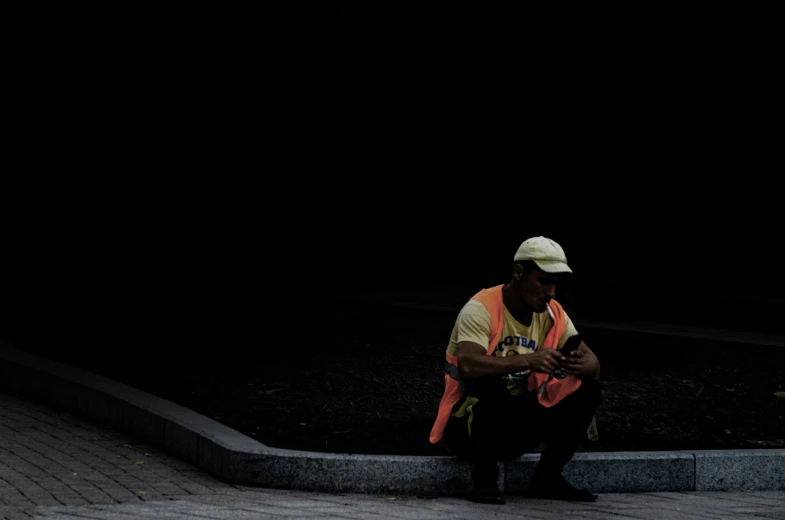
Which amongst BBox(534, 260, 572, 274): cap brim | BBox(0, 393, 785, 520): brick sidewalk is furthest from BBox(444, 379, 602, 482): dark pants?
BBox(534, 260, 572, 274): cap brim

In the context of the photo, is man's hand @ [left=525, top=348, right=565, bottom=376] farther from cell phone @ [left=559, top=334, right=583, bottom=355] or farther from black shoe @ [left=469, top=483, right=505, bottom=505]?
black shoe @ [left=469, top=483, right=505, bottom=505]

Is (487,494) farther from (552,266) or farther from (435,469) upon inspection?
(552,266)

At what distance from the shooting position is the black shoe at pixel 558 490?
6.32 metres

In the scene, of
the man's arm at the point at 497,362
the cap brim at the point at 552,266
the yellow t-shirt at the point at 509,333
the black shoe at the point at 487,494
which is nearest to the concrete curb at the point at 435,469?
the black shoe at the point at 487,494

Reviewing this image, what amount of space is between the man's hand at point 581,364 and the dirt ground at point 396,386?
9.9 inches

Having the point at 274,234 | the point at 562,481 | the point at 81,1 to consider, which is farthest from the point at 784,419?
the point at 81,1

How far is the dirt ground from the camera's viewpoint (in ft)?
24.9

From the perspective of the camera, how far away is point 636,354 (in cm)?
1074

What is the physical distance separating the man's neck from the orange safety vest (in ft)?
0.10

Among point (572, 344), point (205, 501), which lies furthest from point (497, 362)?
point (205, 501)

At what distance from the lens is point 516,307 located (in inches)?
254

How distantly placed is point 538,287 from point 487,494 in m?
1.01

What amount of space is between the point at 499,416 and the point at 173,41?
1508cm

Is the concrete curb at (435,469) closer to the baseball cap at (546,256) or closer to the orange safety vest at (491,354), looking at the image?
the orange safety vest at (491,354)
